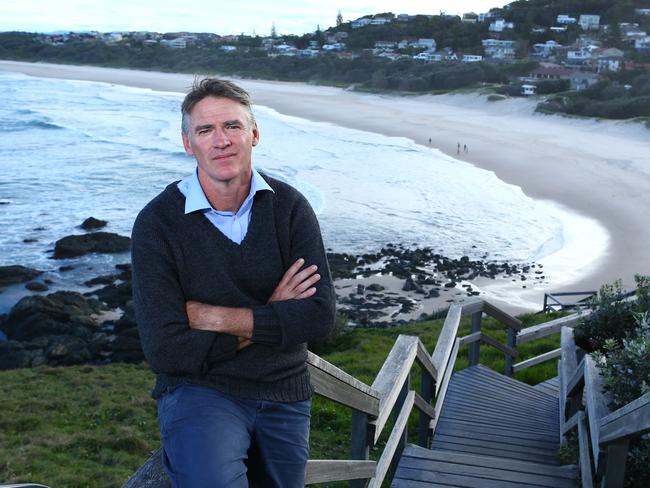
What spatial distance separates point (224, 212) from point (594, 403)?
7.04ft

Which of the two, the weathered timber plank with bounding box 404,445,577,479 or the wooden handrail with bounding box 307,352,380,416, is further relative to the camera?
the weathered timber plank with bounding box 404,445,577,479

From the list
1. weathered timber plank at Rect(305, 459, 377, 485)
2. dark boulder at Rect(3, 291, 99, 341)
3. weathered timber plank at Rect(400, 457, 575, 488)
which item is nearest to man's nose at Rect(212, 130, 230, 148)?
weathered timber plank at Rect(305, 459, 377, 485)

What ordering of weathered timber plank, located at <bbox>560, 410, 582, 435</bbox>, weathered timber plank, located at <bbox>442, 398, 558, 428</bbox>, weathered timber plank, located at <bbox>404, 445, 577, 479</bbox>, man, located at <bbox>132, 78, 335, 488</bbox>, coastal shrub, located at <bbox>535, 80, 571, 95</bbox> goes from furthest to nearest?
coastal shrub, located at <bbox>535, 80, 571, 95</bbox>, weathered timber plank, located at <bbox>442, 398, 558, 428</bbox>, weathered timber plank, located at <bbox>560, 410, 582, 435</bbox>, weathered timber plank, located at <bbox>404, 445, 577, 479</bbox>, man, located at <bbox>132, 78, 335, 488</bbox>

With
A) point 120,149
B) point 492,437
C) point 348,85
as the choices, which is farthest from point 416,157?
point 348,85

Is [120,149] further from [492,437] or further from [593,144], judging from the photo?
[492,437]

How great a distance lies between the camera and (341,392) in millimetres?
2955

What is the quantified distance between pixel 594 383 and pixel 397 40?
11979cm

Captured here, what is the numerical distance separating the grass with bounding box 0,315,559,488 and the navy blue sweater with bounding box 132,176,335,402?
4.32m

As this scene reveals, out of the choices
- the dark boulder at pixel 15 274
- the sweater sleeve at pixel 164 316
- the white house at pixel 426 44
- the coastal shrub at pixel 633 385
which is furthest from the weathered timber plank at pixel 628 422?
the white house at pixel 426 44

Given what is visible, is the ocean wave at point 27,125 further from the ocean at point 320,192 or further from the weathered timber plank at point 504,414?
the weathered timber plank at point 504,414

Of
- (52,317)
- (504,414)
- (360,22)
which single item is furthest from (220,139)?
(360,22)

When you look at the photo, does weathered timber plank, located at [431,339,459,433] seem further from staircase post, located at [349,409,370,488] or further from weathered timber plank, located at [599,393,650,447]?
weathered timber plank, located at [599,393,650,447]

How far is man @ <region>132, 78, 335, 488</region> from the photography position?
243 cm

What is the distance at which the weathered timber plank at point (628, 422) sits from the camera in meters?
2.64
